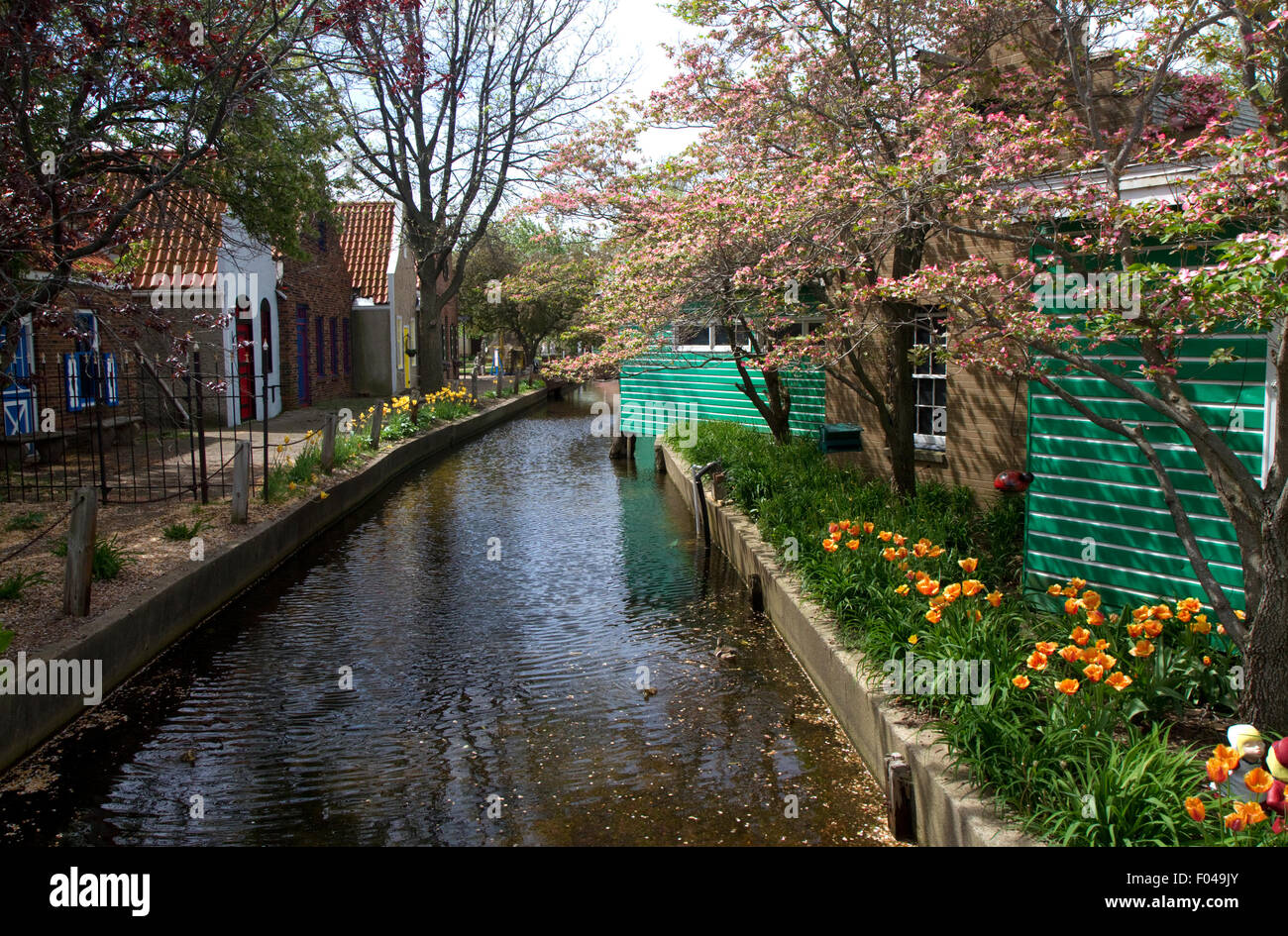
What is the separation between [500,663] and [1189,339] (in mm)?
5456

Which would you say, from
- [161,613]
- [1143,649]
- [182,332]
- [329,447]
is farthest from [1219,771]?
[182,332]

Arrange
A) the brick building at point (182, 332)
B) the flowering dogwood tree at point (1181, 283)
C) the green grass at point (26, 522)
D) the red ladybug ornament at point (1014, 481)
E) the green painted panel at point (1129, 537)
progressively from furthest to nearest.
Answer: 1. the brick building at point (182, 332)
2. the green grass at point (26, 522)
3. the red ladybug ornament at point (1014, 481)
4. the green painted panel at point (1129, 537)
5. the flowering dogwood tree at point (1181, 283)

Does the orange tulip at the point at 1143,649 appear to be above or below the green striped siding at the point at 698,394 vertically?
below

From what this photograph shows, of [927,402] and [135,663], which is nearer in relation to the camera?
[135,663]

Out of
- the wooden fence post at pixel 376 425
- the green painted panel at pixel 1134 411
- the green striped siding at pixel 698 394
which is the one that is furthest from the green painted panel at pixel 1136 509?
the wooden fence post at pixel 376 425

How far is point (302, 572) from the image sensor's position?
11.6 m

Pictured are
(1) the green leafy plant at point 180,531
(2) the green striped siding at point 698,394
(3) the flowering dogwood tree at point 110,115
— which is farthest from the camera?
(2) the green striped siding at point 698,394

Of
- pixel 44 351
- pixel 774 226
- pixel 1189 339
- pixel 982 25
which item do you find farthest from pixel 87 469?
pixel 1189 339

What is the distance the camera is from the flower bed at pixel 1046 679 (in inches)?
163

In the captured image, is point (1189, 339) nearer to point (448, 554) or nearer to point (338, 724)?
point (338, 724)

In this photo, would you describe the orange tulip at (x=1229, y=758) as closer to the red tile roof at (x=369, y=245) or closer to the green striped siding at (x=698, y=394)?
the green striped siding at (x=698, y=394)

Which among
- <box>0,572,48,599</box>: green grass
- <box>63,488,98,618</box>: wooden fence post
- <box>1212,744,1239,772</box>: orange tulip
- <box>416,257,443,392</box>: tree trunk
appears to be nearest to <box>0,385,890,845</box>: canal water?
<box>63,488,98,618</box>: wooden fence post

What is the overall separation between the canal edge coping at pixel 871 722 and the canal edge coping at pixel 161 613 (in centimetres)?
497

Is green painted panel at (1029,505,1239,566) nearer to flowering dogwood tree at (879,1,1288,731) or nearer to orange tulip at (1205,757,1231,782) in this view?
flowering dogwood tree at (879,1,1288,731)
